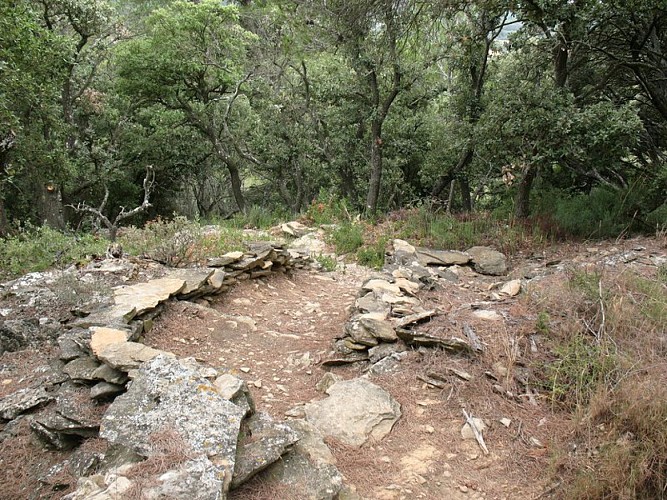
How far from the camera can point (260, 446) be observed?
2.46 m

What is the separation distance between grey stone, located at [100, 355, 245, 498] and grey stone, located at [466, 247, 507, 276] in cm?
492

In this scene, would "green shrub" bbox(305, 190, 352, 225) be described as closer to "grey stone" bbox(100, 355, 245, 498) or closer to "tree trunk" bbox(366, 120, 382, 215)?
"tree trunk" bbox(366, 120, 382, 215)

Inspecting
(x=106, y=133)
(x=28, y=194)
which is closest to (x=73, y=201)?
(x=28, y=194)

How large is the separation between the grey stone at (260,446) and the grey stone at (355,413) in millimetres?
464

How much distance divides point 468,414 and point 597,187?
8.15 metres

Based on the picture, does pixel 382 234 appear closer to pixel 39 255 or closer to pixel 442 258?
pixel 442 258

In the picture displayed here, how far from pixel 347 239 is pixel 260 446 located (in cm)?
619

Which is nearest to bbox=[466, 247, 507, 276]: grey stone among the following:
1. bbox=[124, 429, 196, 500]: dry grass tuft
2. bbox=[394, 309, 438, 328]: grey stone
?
bbox=[394, 309, 438, 328]: grey stone

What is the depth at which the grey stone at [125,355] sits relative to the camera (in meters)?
3.15

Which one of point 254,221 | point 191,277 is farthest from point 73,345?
point 254,221

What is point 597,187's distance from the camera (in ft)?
31.0

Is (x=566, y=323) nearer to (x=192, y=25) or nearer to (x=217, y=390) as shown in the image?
(x=217, y=390)

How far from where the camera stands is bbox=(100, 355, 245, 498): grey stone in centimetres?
227

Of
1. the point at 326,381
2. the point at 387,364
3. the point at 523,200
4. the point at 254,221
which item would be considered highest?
the point at 523,200
